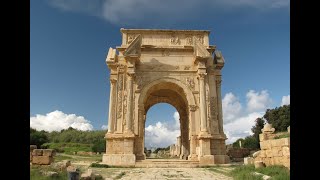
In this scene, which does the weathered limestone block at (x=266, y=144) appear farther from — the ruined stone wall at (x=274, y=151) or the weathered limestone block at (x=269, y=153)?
the weathered limestone block at (x=269, y=153)

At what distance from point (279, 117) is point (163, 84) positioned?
33205mm

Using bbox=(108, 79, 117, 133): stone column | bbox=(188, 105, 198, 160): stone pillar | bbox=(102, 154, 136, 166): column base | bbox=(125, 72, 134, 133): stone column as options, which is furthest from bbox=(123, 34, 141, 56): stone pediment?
bbox=(102, 154, 136, 166): column base

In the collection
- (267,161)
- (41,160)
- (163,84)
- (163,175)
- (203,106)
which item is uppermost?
(163,84)

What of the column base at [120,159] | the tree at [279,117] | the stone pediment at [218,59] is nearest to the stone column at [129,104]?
the column base at [120,159]

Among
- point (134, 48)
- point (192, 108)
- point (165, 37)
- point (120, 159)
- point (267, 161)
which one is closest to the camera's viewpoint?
point (267, 161)

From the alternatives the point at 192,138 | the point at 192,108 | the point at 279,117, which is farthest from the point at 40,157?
the point at 279,117

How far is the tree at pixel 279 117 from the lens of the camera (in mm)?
44378

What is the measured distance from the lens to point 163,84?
19.7 m

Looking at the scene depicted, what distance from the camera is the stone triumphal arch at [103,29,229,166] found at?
1758 centimetres

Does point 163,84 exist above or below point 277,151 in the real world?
above

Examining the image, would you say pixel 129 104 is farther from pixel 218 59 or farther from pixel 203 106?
pixel 218 59
